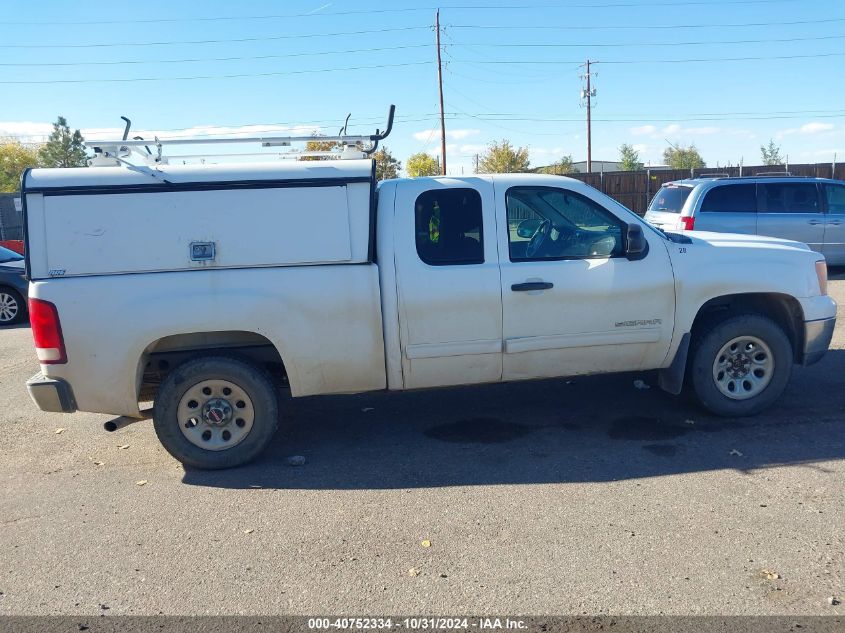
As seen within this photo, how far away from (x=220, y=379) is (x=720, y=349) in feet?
12.4

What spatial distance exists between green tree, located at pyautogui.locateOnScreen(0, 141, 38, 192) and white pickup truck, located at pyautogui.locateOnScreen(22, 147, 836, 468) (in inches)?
3094

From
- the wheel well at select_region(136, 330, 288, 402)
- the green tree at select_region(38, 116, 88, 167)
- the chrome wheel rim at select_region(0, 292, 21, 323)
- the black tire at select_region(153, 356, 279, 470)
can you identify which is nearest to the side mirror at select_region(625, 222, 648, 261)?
the wheel well at select_region(136, 330, 288, 402)

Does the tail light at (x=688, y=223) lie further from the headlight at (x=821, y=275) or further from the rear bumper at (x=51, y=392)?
the rear bumper at (x=51, y=392)

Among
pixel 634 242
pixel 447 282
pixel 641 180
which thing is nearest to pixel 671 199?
pixel 634 242

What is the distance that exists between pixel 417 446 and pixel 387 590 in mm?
2049

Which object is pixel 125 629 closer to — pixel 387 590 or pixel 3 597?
pixel 3 597

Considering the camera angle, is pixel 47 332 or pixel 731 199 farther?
pixel 731 199

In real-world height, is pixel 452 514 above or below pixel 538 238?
below

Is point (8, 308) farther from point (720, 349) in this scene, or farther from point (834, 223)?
point (834, 223)

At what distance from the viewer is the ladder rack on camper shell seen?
5.25 meters

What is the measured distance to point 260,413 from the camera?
525 cm

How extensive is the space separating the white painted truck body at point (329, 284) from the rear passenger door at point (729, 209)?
21.6 ft

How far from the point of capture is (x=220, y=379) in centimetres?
523

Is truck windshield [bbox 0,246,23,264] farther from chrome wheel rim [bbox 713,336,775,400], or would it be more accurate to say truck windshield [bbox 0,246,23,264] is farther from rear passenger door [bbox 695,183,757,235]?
chrome wheel rim [bbox 713,336,775,400]
